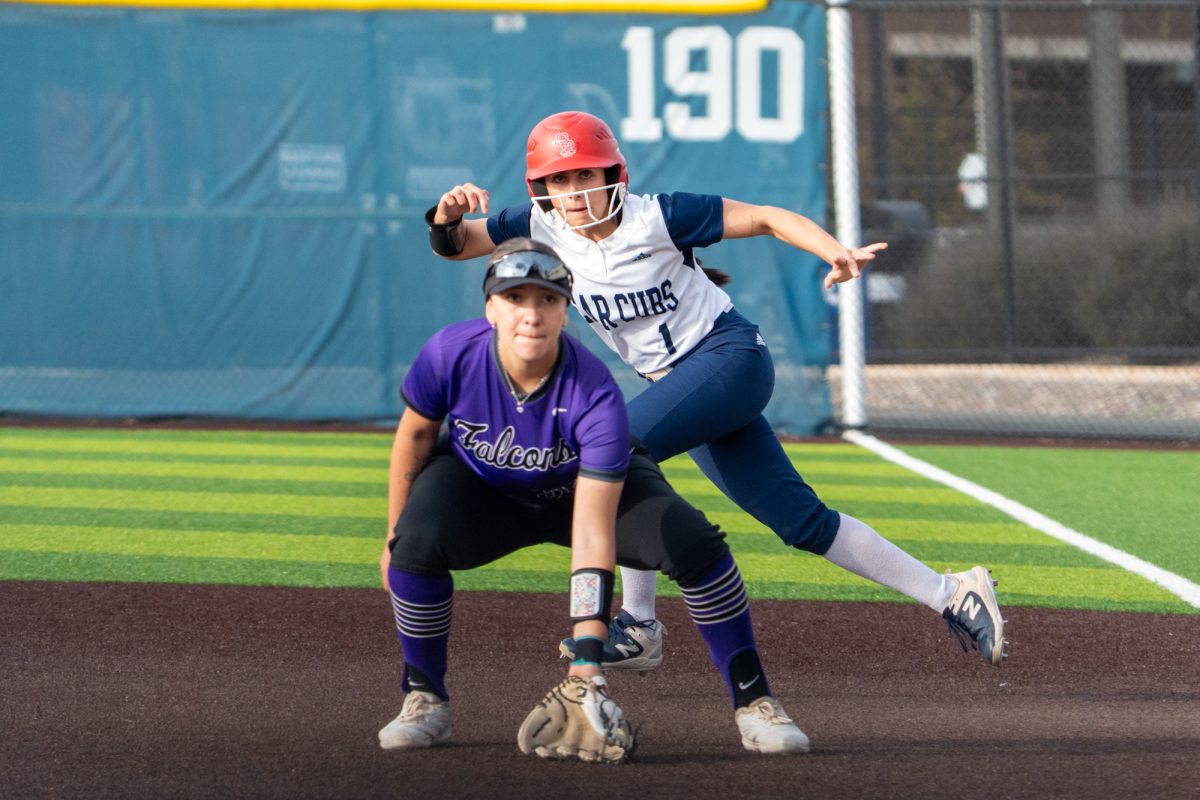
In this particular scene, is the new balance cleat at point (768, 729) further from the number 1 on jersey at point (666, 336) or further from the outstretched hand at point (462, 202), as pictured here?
the outstretched hand at point (462, 202)

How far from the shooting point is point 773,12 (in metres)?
11.6

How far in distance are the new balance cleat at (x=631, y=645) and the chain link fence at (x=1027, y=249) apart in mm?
7446

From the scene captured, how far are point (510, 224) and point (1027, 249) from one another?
1049 cm

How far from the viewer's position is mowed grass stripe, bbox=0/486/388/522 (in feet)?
26.7

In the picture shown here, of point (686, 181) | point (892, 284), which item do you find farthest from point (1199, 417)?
point (686, 181)

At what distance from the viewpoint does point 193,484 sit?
9.05 meters

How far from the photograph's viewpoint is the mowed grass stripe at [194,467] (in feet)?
31.1

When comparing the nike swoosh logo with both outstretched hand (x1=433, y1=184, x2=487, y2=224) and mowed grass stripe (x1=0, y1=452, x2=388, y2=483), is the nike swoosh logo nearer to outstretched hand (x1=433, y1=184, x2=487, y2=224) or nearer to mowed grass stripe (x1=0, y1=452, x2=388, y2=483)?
outstretched hand (x1=433, y1=184, x2=487, y2=224)

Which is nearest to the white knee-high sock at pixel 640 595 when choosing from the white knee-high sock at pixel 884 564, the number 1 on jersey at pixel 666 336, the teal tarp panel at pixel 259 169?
the white knee-high sock at pixel 884 564

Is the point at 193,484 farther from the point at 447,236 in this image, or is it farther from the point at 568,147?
the point at 568,147

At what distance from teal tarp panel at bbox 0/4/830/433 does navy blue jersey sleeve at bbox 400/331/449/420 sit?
7913 millimetres

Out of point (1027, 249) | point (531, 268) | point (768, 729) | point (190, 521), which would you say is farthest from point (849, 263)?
point (1027, 249)

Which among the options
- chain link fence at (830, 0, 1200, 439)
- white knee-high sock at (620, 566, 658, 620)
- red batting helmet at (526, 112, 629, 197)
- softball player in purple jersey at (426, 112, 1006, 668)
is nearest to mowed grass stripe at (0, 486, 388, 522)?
white knee-high sock at (620, 566, 658, 620)

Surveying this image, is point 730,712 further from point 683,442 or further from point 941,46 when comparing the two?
point 941,46
